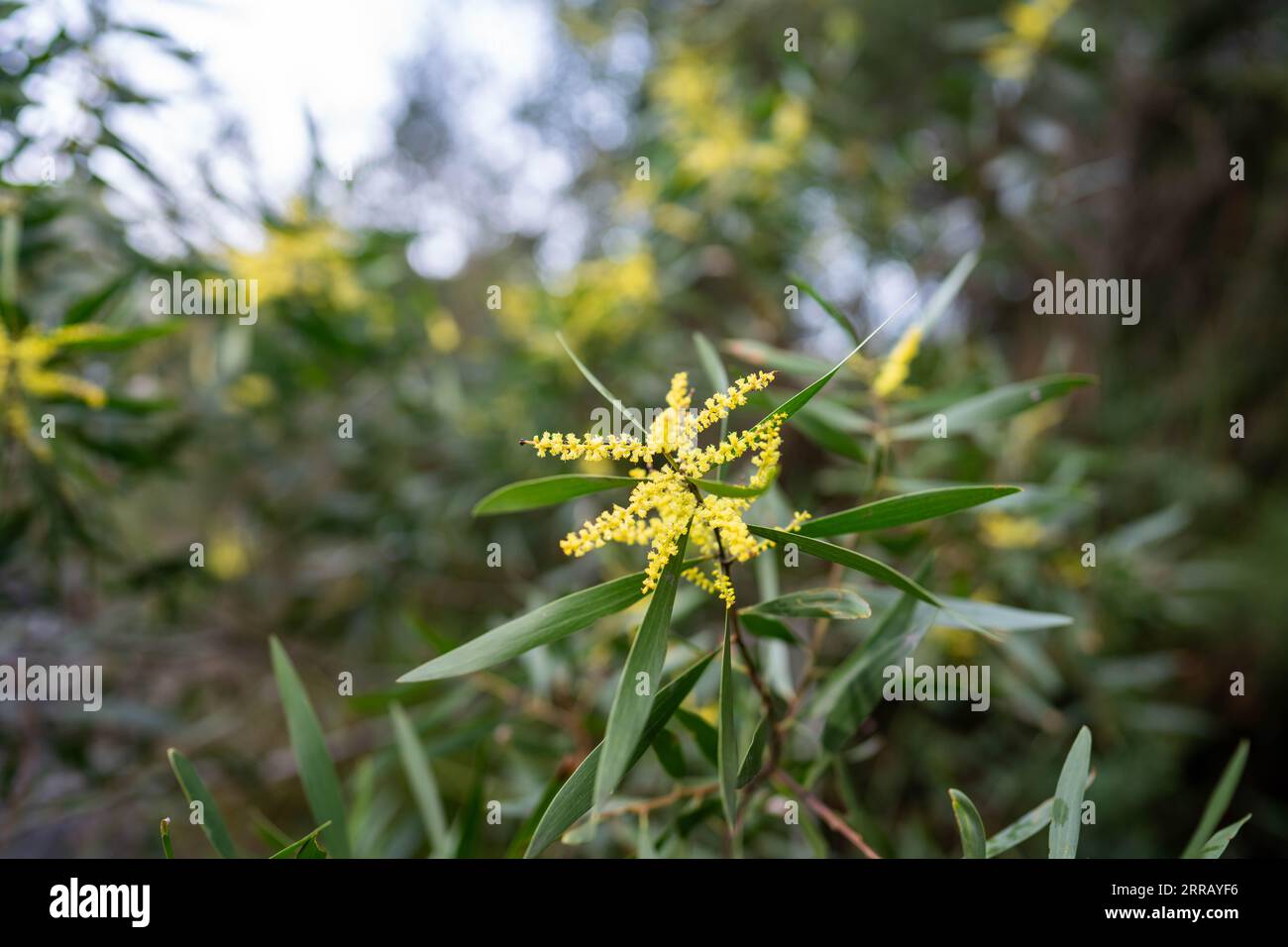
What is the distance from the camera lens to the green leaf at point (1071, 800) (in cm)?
81

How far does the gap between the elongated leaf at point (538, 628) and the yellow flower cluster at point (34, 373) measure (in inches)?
32.6

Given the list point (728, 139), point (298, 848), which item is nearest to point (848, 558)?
point (298, 848)

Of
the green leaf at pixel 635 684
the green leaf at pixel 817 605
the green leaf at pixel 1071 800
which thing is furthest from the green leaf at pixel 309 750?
the green leaf at pixel 1071 800

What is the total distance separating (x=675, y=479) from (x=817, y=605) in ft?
0.74

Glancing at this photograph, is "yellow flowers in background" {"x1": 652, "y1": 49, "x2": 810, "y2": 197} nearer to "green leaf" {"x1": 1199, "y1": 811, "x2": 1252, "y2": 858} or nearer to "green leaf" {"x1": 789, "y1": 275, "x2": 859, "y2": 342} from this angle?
"green leaf" {"x1": 789, "y1": 275, "x2": 859, "y2": 342}

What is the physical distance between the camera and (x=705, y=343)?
0.97 metres

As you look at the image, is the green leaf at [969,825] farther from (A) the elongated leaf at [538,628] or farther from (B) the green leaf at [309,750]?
(B) the green leaf at [309,750]

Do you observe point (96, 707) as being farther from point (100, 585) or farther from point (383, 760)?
point (383, 760)

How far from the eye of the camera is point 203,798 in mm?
854

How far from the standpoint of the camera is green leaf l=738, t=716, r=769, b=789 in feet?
2.65

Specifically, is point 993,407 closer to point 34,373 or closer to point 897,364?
point 897,364
